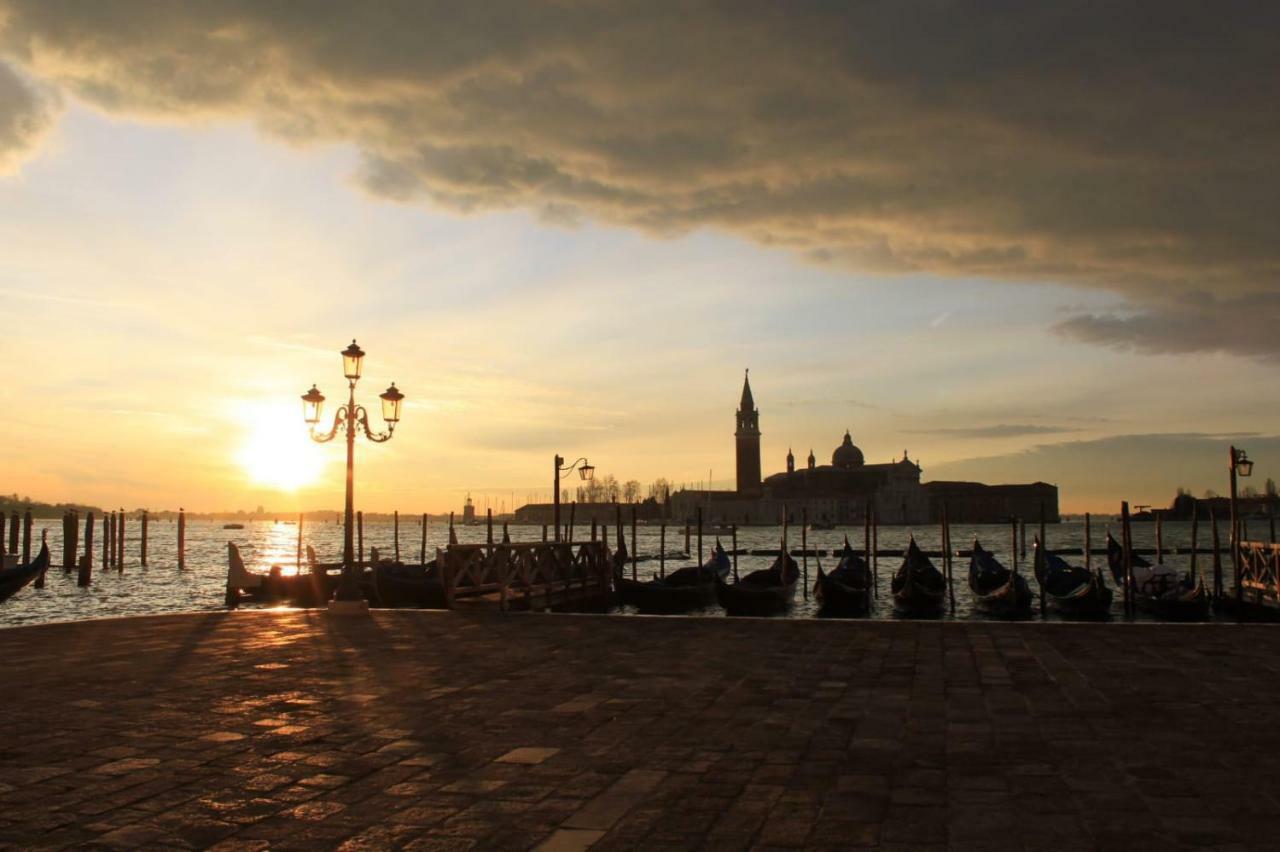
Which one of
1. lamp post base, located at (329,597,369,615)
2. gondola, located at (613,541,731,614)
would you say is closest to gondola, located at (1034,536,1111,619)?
gondola, located at (613,541,731,614)

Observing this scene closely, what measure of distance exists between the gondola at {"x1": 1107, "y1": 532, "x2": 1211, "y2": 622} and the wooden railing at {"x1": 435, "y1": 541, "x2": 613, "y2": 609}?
15.6 m

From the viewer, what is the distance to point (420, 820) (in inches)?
180

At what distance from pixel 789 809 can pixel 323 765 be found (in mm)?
2586

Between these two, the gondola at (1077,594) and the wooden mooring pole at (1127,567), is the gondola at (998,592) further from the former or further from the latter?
the wooden mooring pole at (1127,567)

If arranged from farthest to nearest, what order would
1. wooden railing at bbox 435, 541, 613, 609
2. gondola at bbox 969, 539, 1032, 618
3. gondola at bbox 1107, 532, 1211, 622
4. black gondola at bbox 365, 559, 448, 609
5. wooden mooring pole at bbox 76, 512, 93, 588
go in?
wooden mooring pole at bbox 76, 512, 93, 588, black gondola at bbox 365, 559, 448, 609, gondola at bbox 969, 539, 1032, 618, gondola at bbox 1107, 532, 1211, 622, wooden railing at bbox 435, 541, 613, 609

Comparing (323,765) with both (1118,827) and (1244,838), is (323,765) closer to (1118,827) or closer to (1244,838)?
(1118,827)

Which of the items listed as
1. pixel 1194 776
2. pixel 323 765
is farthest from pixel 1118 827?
pixel 323 765

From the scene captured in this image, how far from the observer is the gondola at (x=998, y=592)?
1171 inches

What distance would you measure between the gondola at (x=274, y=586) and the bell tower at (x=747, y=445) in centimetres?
13114

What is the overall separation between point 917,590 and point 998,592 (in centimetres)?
236

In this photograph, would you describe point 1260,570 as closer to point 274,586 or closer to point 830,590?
point 830,590

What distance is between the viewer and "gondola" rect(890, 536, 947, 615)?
31359mm

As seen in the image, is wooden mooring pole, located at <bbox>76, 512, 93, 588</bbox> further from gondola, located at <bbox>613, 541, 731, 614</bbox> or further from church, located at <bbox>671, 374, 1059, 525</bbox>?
church, located at <bbox>671, 374, 1059, 525</bbox>

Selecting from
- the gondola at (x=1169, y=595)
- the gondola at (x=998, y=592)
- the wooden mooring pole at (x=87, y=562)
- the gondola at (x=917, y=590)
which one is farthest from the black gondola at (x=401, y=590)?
the gondola at (x=1169, y=595)
